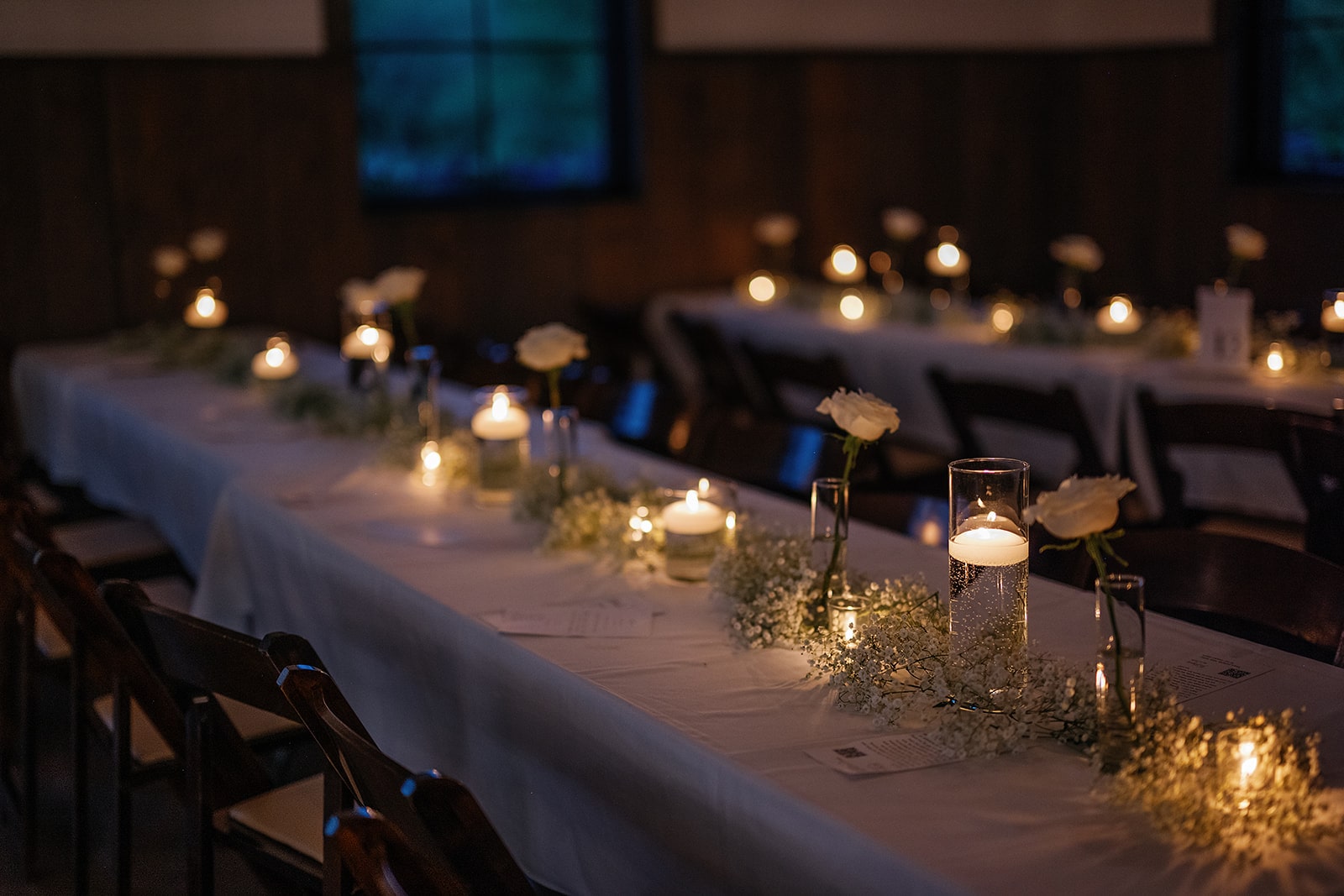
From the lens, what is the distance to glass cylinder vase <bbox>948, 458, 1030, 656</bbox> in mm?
2000

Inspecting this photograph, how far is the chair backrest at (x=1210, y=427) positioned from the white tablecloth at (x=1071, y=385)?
36cm

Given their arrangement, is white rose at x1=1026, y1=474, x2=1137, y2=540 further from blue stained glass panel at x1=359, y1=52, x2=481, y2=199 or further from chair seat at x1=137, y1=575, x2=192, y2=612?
blue stained glass panel at x1=359, y1=52, x2=481, y2=199

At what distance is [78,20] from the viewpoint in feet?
21.5

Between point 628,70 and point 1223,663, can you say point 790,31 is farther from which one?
point 1223,663

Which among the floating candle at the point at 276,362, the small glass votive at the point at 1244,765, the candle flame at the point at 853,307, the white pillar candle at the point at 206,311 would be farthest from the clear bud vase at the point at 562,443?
the candle flame at the point at 853,307

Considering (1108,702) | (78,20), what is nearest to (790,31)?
(78,20)

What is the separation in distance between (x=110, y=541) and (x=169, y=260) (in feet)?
6.74

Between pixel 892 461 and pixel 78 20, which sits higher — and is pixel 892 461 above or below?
below

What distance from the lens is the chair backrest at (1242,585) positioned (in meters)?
2.36

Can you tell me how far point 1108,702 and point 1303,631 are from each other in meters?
0.80

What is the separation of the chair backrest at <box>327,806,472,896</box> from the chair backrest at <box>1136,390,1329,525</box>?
101 inches

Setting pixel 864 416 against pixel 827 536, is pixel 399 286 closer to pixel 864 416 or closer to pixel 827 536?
pixel 827 536

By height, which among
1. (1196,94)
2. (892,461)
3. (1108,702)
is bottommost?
(892,461)

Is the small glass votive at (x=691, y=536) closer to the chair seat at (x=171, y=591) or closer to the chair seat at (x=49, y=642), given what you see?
the chair seat at (x=49, y=642)
